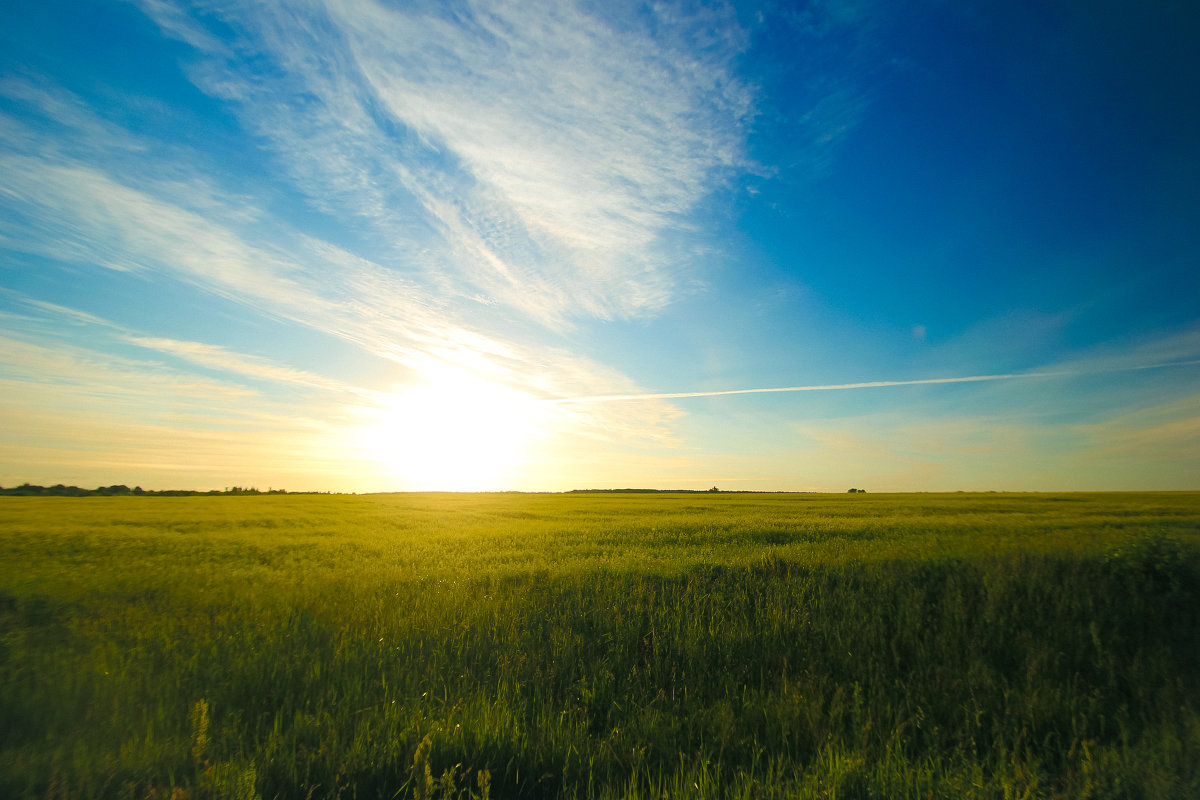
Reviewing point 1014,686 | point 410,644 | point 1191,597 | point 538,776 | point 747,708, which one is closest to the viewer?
point 538,776

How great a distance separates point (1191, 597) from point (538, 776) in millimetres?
11522

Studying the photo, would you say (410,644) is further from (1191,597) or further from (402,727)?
(1191,597)

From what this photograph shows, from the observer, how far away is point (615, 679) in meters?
5.26

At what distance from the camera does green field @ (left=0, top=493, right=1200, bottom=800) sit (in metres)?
3.42

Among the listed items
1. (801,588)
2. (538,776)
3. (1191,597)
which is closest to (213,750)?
(538,776)

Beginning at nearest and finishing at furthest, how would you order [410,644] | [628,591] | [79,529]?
1. [410,644]
2. [628,591]
3. [79,529]

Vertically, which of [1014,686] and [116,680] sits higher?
[116,680]

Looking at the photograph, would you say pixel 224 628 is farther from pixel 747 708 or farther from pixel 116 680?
pixel 747 708

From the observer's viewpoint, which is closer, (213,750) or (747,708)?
(213,750)

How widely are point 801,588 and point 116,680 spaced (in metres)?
9.22

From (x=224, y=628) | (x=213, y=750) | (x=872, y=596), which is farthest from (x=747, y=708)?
(x=224, y=628)

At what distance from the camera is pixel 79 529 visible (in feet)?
62.2

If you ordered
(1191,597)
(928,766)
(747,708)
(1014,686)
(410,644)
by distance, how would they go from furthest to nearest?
(1191,597), (410,644), (1014,686), (747,708), (928,766)

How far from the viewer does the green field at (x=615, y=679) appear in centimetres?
342
